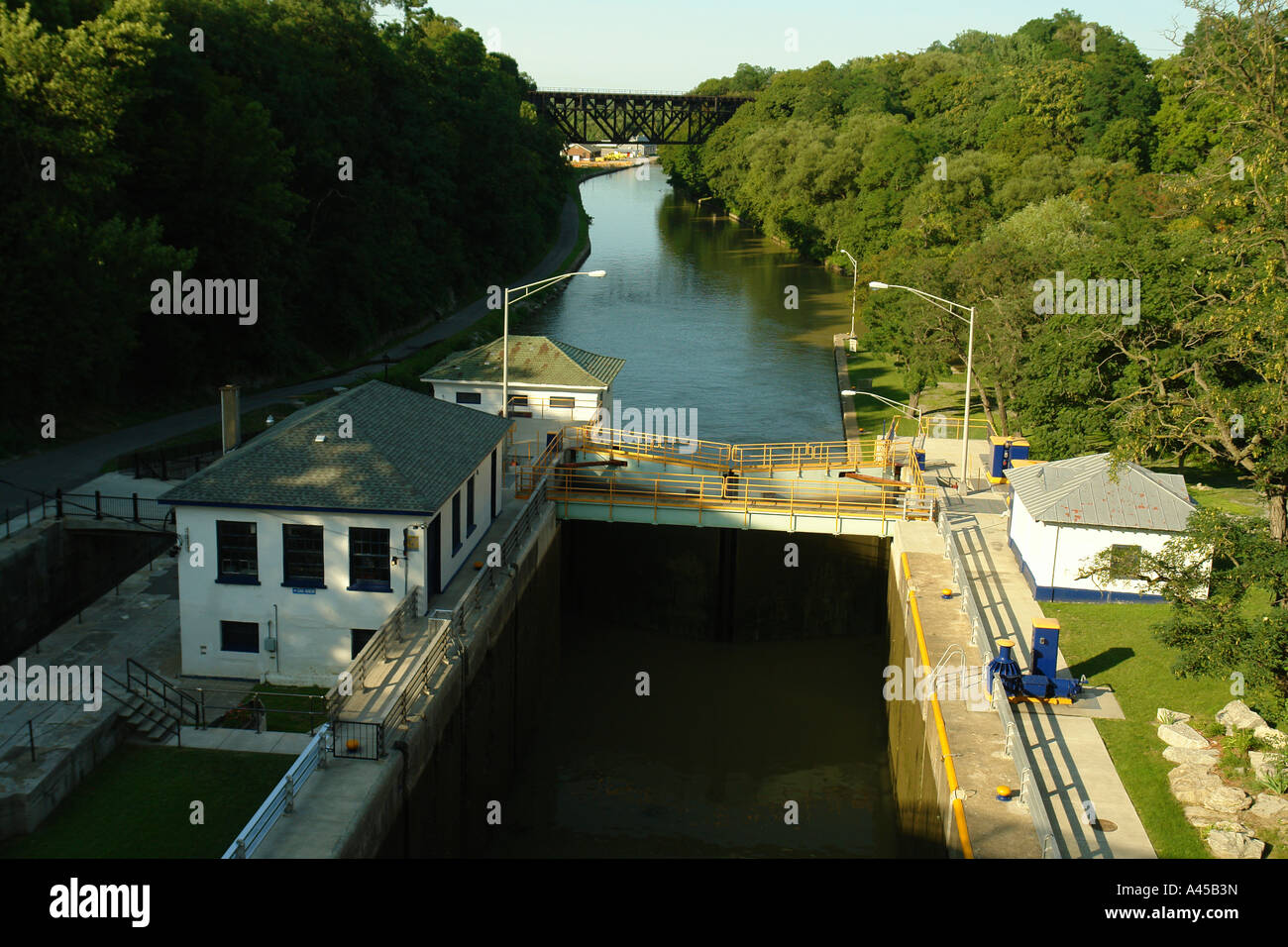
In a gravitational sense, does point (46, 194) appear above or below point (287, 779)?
above

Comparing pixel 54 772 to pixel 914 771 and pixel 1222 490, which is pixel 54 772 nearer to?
pixel 914 771

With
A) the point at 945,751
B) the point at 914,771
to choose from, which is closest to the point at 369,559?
the point at 914,771

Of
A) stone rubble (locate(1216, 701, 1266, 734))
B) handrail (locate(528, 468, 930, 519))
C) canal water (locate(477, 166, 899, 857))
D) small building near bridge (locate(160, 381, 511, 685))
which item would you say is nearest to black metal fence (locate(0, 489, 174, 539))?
small building near bridge (locate(160, 381, 511, 685))

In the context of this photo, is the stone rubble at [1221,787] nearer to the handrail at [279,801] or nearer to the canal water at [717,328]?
the handrail at [279,801]
